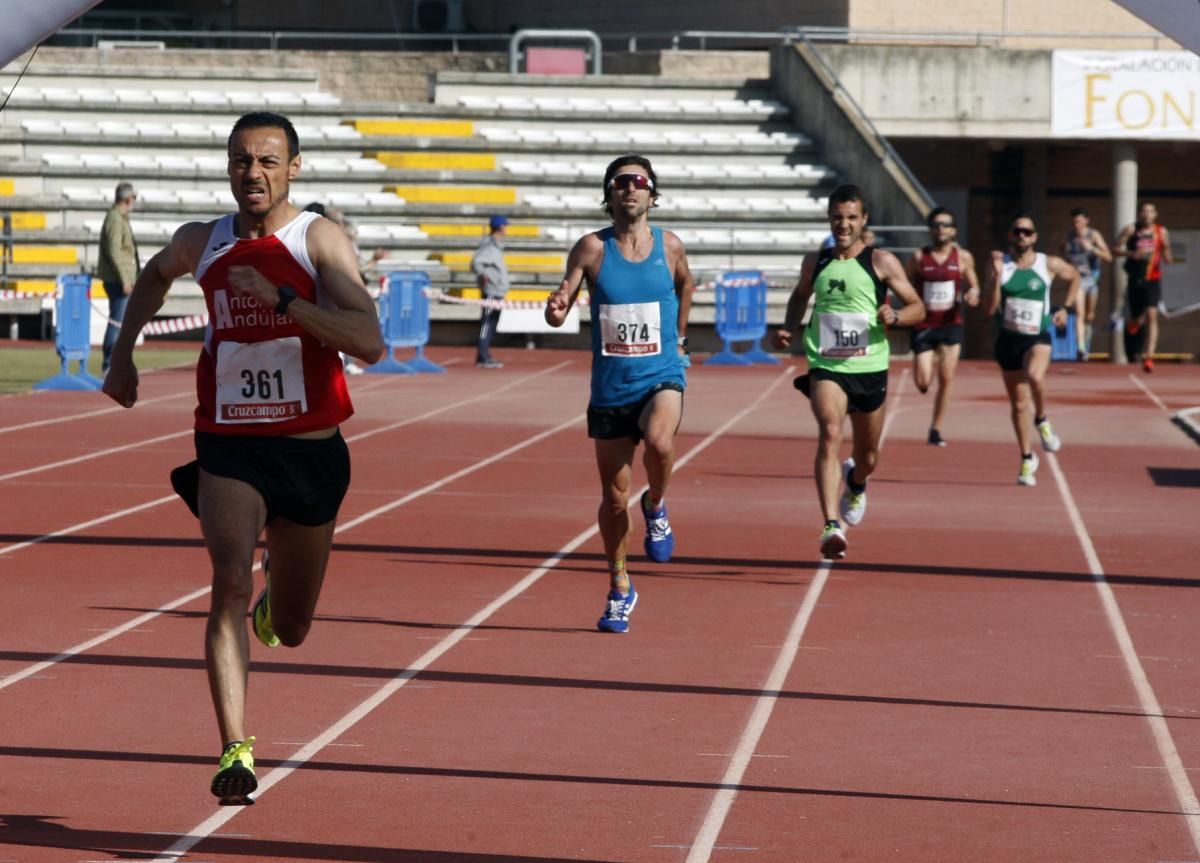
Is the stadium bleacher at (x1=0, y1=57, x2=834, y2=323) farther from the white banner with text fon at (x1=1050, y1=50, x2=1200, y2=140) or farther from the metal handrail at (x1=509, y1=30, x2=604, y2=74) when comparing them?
the white banner with text fon at (x1=1050, y1=50, x2=1200, y2=140)

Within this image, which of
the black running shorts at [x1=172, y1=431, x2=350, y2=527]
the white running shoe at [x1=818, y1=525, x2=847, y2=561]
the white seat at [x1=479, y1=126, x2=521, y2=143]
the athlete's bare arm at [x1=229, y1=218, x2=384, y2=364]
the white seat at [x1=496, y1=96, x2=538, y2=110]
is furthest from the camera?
the white seat at [x1=496, y1=96, x2=538, y2=110]

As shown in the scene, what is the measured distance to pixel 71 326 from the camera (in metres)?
22.2

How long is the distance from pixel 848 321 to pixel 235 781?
6.67m

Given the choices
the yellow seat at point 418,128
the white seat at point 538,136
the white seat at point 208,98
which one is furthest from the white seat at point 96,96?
the white seat at point 538,136

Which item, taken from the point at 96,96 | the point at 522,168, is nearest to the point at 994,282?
the point at 522,168

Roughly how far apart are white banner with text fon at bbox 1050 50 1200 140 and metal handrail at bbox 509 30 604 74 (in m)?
7.58

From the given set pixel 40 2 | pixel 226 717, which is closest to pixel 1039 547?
pixel 226 717

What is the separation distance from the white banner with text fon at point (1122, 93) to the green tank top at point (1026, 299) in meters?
17.3

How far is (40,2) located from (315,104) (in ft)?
99.7

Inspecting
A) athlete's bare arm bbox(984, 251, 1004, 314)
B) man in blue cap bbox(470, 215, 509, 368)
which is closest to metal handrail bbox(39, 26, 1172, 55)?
man in blue cap bbox(470, 215, 509, 368)

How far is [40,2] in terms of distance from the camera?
540 cm

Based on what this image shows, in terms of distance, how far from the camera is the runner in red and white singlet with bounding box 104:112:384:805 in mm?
6113

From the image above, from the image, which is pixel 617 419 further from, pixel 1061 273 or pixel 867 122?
pixel 867 122

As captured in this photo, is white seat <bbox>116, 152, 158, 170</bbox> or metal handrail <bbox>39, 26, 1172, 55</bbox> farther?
metal handrail <bbox>39, 26, 1172, 55</bbox>
